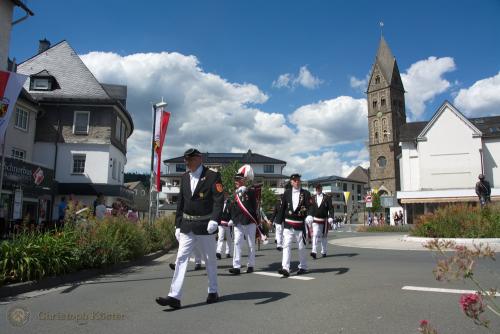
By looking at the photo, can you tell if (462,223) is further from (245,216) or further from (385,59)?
(385,59)

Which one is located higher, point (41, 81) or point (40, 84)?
point (41, 81)

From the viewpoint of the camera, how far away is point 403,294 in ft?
19.9

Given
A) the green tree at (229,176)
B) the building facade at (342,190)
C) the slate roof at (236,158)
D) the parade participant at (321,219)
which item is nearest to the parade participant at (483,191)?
the parade participant at (321,219)

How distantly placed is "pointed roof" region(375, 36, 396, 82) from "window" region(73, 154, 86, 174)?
69.1 meters

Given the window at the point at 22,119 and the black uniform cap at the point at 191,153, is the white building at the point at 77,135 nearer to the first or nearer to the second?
the window at the point at 22,119

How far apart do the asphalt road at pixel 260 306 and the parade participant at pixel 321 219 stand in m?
3.36

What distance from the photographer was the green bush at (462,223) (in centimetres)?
1412

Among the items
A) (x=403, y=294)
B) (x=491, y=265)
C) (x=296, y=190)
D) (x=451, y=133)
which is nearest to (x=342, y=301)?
(x=403, y=294)

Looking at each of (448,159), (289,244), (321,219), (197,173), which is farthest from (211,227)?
(448,159)

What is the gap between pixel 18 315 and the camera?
543 centimetres

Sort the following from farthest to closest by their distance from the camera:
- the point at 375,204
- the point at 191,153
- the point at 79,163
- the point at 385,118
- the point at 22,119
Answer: the point at 385,118 < the point at 375,204 < the point at 79,163 < the point at 22,119 < the point at 191,153

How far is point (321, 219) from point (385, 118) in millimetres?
75524

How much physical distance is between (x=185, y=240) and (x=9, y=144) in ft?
80.0

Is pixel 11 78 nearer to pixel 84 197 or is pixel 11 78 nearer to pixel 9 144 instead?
pixel 9 144
